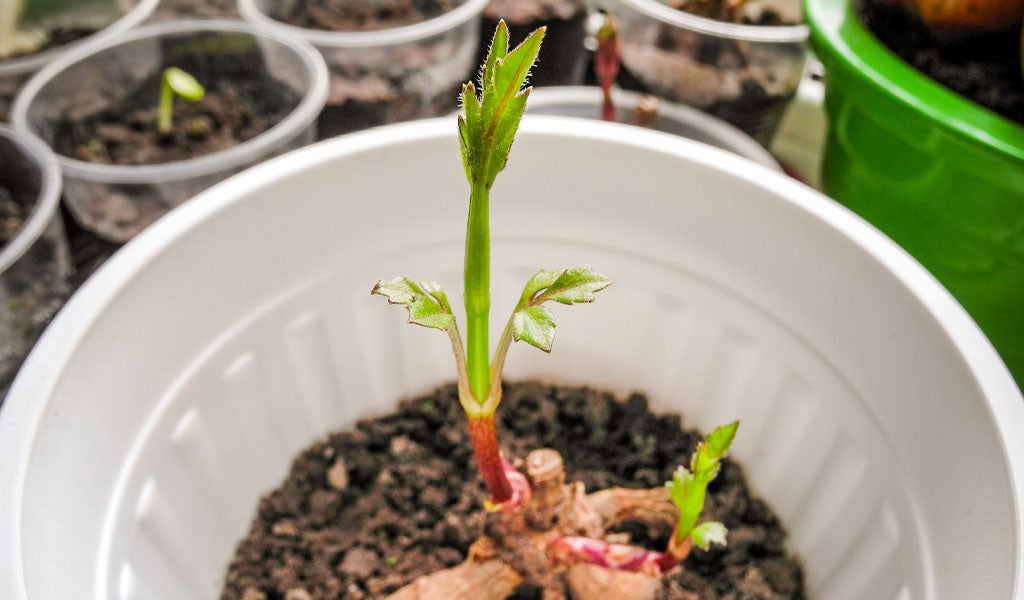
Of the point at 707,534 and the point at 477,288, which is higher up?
the point at 477,288

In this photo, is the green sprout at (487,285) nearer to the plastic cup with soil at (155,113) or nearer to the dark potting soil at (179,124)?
the plastic cup with soil at (155,113)

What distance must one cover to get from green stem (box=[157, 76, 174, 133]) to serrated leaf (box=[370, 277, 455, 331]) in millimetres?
738

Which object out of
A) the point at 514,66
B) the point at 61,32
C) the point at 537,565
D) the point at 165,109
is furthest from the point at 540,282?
the point at 61,32

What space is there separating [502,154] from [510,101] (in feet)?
0.08

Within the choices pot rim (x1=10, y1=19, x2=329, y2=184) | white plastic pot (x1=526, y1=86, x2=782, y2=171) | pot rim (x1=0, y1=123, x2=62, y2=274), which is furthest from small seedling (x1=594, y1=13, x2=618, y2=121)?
pot rim (x1=0, y1=123, x2=62, y2=274)

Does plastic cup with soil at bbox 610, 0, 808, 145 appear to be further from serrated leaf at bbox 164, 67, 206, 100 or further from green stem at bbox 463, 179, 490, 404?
green stem at bbox 463, 179, 490, 404

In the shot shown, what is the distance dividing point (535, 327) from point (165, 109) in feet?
2.69

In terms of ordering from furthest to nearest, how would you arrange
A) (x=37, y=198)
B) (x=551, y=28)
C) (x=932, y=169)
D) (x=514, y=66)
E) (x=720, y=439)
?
1. (x=551, y=28)
2. (x=37, y=198)
3. (x=932, y=169)
4. (x=720, y=439)
5. (x=514, y=66)

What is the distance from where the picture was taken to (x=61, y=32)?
1193 mm

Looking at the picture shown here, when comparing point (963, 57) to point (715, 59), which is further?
point (715, 59)

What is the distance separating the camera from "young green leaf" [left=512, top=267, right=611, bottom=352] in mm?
395

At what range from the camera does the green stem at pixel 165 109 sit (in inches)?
39.7

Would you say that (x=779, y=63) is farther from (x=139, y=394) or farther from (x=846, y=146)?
(x=139, y=394)

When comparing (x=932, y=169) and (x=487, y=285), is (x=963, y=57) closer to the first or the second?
(x=932, y=169)
